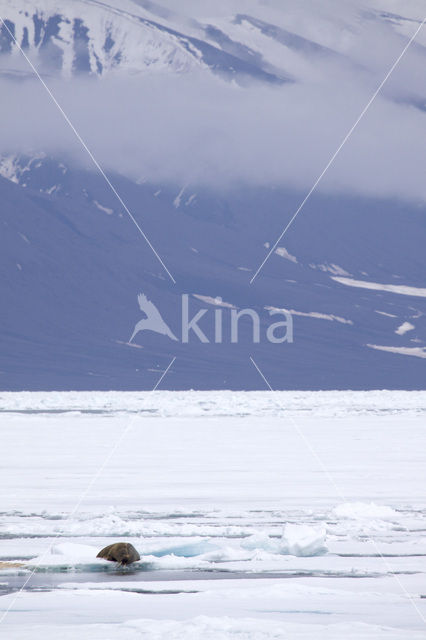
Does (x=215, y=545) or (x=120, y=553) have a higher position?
(x=215, y=545)

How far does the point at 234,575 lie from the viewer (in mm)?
7641

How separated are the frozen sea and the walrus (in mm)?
82

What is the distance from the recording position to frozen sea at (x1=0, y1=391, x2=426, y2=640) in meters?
6.19

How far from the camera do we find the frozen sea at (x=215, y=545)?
20.3 feet

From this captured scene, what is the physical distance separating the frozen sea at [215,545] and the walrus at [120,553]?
8cm

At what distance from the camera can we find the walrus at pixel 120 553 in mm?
8086

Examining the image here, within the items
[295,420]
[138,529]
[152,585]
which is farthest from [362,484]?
[295,420]

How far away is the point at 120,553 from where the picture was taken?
8.12m

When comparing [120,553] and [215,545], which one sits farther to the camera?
[215,545]

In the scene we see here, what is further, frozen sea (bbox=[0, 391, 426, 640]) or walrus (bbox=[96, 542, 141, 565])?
→ walrus (bbox=[96, 542, 141, 565])

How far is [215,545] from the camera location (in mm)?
8773

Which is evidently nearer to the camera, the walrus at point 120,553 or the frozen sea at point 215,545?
the frozen sea at point 215,545

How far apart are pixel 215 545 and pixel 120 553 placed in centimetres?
94

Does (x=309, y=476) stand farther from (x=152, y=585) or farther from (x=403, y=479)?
(x=152, y=585)
